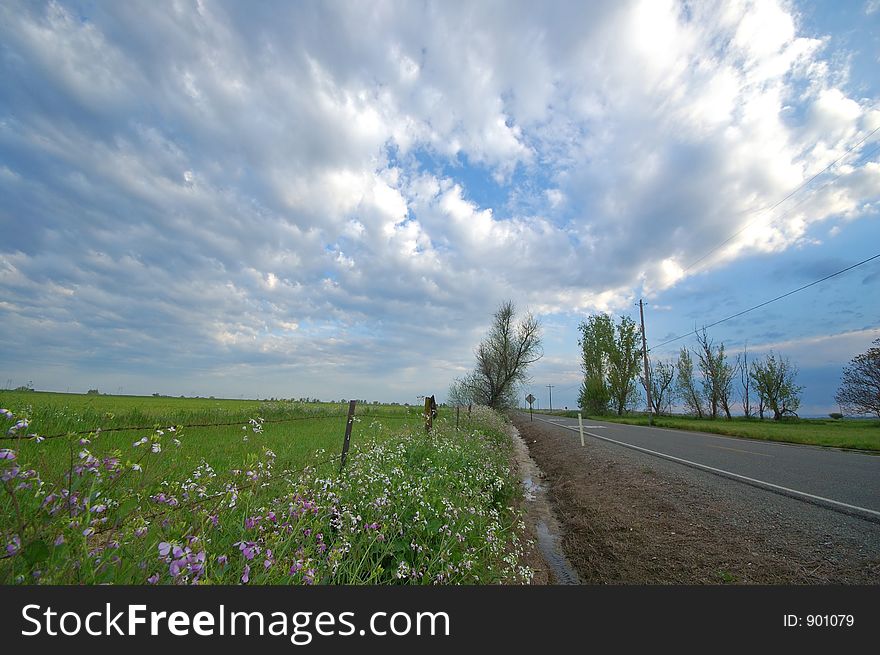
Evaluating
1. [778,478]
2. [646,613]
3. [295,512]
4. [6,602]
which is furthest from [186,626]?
[778,478]

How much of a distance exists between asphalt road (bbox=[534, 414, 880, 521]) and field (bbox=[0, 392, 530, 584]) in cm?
552

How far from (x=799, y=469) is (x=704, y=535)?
635cm

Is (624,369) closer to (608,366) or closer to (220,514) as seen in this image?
(608,366)

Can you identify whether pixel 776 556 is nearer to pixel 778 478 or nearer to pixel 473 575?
pixel 473 575

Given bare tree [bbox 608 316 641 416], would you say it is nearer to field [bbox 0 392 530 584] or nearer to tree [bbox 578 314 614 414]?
tree [bbox 578 314 614 414]

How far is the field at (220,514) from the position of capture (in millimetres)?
1730

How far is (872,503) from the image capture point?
20.5 feet

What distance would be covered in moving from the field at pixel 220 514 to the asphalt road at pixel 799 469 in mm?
5516

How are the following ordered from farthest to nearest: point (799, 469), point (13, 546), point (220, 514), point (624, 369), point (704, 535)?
point (624, 369) < point (799, 469) < point (704, 535) < point (220, 514) < point (13, 546)

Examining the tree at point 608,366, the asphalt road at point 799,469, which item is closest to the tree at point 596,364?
the tree at point 608,366

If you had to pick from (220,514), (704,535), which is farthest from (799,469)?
(220,514)

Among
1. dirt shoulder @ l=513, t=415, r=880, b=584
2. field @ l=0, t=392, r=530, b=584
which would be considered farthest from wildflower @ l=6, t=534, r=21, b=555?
dirt shoulder @ l=513, t=415, r=880, b=584

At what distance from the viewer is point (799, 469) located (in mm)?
9344

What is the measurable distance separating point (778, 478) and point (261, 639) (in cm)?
1085
